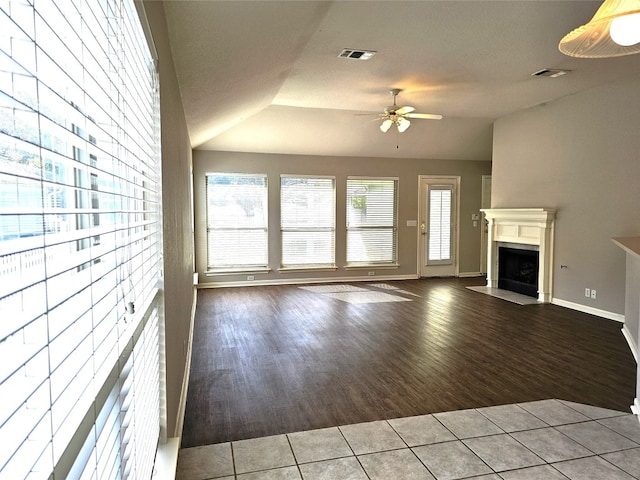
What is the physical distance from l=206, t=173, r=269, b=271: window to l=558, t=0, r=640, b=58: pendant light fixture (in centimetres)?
587

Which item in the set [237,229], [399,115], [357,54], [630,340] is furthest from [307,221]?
[630,340]

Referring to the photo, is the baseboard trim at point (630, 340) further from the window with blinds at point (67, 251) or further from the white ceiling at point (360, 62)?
the window with blinds at point (67, 251)

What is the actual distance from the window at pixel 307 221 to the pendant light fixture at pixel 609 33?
5.75 meters

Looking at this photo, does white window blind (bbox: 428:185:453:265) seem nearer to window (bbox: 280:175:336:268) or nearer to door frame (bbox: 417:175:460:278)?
door frame (bbox: 417:175:460:278)

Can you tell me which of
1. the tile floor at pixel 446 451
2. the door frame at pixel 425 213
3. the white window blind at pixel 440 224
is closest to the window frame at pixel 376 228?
the door frame at pixel 425 213

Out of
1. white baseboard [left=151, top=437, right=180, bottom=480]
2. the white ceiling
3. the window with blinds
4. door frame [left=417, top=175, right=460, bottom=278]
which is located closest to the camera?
the window with blinds

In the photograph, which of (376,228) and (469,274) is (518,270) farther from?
(376,228)

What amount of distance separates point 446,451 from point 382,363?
4.55 ft

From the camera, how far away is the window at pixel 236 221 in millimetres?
7582

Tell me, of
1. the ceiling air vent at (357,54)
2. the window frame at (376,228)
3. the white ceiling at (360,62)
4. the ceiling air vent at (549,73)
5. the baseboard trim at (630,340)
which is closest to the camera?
the white ceiling at (360,62)

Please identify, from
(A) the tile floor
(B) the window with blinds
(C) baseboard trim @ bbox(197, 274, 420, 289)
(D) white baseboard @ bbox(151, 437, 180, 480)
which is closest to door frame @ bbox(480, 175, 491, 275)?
(C) baseboard trim @ bbox(197, 274, 420, 289)

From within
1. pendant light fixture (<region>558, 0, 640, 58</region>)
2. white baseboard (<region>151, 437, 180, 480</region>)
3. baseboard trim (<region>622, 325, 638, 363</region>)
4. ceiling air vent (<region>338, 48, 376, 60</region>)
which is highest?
ceiling air vent (<region>338, 48, 376, 60</region>)

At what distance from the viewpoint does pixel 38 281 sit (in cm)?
55

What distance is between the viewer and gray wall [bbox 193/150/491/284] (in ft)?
24.7
